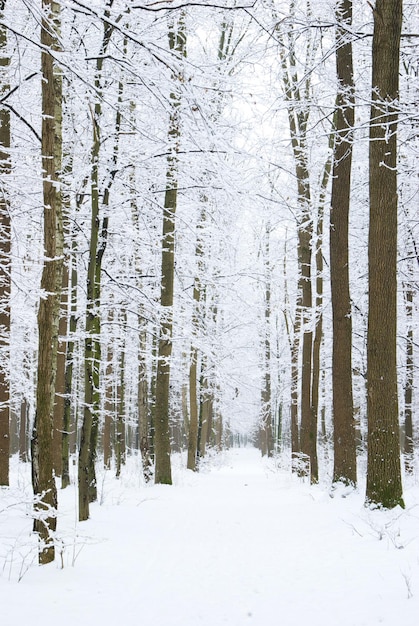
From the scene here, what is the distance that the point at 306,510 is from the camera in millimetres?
8672

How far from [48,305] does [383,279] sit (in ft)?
14.2

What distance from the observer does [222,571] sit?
196 inches

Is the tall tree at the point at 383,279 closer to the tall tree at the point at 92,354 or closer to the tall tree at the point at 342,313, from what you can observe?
the tall tree at the point at 342,313

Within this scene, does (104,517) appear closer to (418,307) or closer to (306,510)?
(306,510)

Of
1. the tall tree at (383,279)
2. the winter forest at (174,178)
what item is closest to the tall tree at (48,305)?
the winter forest at (174,178)

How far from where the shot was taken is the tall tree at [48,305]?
4.90 meters

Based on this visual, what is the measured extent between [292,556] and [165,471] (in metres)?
7.85

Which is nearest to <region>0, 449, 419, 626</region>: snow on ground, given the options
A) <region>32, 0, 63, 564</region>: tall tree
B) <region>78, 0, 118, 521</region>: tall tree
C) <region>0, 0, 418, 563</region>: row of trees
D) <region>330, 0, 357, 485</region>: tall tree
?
<region>32, 0, 63, 564</region>: tall tree

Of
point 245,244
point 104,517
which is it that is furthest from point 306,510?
point 245,244

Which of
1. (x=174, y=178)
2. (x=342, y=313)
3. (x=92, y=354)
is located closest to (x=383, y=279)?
(x=342, y=313)

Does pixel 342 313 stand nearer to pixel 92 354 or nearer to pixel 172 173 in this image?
pixel 172 173

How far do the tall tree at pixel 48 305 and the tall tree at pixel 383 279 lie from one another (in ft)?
13.0

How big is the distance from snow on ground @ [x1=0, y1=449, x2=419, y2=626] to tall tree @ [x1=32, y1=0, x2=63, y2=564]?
0.20m

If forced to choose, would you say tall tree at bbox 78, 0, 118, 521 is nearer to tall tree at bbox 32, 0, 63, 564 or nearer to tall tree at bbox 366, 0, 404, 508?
tall tree at bbox 32, 0, 63, 564
